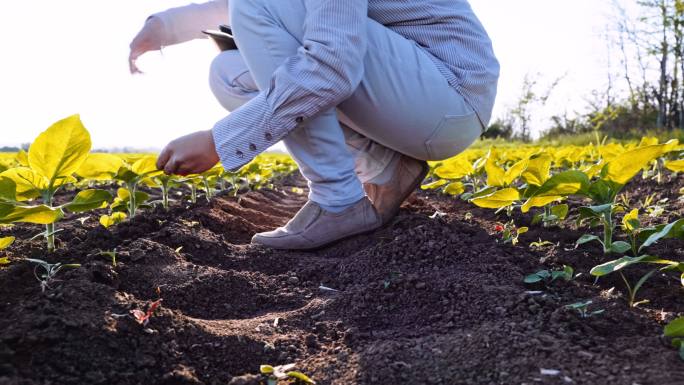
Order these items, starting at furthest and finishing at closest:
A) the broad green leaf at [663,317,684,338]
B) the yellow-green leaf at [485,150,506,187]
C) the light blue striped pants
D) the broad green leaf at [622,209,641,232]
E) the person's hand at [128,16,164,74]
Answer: the person's hand at [128,16,164,74]
the yellow-green leaf at [485,150,506,187]
the light blue striped pants
the broad green leaf at [622,209,641,232]
the broad green leaf at [663,317,684,338]

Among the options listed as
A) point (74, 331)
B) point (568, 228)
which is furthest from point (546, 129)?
point (74, 331)

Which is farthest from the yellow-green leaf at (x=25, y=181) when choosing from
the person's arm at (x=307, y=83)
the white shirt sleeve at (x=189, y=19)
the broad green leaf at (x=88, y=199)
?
the white shirt sleeve at (x=189, y=19)

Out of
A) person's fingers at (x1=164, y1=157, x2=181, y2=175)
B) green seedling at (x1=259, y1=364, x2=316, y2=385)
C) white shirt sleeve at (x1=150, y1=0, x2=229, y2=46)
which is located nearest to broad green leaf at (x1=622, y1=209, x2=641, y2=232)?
green seedling at (x1=259, y1=364, x2=316, y2=385)

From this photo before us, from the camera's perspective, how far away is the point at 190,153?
1878 mm

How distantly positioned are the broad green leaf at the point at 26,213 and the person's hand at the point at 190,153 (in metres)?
0.41

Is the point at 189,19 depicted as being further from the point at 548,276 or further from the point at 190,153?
the point at 548,276

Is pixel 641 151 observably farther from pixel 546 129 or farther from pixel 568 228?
pixel 546 129

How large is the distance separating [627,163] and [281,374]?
1.16 metres

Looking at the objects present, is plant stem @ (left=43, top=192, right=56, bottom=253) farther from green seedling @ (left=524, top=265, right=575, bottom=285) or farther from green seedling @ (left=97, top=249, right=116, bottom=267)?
green seedling @ (left=524, top=265, right=575, bottom=285)

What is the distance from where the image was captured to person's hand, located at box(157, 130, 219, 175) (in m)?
1.88

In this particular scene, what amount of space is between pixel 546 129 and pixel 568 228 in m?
22.4

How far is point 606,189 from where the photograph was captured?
5.74 ft

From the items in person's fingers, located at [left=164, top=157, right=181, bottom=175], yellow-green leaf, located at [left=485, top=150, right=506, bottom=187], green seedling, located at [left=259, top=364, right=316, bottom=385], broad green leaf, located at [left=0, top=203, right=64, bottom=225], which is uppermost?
person's fingers, located at [left=164, top=157, right=181, bottom=175]

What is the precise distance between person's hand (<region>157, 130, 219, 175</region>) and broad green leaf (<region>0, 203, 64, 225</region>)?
1.35ft
